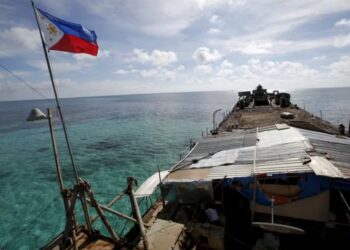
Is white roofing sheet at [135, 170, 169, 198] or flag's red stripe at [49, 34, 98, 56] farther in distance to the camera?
white roofing sheet at [135, 170, 169, 198]

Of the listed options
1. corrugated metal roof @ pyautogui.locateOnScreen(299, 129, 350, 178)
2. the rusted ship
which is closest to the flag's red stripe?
the rusted ship

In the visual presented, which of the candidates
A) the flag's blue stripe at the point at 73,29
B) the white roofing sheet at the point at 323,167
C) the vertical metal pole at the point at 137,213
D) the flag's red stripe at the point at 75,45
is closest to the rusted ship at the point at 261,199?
the white roofing sheet at the point at 323,167

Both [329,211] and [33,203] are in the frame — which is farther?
[33,203]

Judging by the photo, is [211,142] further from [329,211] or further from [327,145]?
[329,211]

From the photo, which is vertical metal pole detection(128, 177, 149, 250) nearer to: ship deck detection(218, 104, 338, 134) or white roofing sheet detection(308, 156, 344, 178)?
white roofing sheet detection(308, 156, 344, 178)

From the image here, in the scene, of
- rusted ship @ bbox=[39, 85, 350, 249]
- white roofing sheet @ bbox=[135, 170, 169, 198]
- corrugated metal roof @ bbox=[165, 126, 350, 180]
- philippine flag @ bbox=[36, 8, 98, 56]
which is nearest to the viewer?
philippine flag @ bbox=[36, 8, 98, 56]

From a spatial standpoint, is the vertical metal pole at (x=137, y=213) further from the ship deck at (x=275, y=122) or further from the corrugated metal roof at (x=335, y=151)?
the ship deck at (x=275, y=122)

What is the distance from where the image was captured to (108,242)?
8125mm

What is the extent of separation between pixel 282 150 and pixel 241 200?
4.60 m

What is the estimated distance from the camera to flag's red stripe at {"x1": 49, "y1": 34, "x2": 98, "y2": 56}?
9375mm

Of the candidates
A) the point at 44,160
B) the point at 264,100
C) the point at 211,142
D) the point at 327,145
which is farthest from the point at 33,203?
the point at 264,100

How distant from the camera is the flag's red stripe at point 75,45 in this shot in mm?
9375

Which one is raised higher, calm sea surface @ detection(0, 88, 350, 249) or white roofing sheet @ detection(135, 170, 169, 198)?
white roofing sheet @ detection(135, 170, 169, 198)

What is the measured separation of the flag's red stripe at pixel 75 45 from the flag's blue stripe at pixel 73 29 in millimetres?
193
